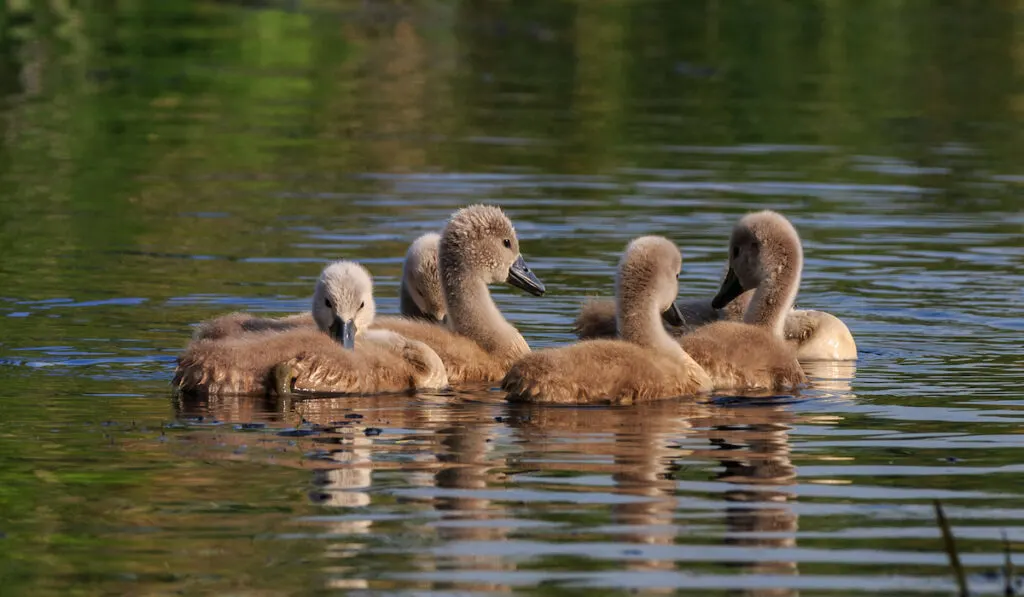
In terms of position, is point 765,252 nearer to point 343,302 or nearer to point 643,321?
point 643,321

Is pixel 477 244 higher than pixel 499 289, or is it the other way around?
pixel 477 244

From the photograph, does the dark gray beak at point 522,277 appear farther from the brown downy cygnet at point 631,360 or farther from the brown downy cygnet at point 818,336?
the brown downy cygnet at point 818,336

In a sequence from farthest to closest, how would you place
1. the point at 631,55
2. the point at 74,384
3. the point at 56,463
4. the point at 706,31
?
1. the point at 706,31
2. the point at 631,55
3. the point at 74,384
4. the point at 56,463

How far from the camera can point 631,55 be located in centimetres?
3228

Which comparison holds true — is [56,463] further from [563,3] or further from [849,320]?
[563,3]

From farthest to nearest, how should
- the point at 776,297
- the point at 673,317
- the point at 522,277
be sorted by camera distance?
1. the point at 522,277
2. the point at 776,297
3. the point at 673,317

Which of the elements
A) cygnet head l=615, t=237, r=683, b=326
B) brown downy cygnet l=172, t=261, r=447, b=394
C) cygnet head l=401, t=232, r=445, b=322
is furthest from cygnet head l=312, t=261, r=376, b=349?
cygnet head l=615, t=237, r=683, b=326

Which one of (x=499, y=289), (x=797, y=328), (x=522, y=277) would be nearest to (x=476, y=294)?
(x=522, y=277)

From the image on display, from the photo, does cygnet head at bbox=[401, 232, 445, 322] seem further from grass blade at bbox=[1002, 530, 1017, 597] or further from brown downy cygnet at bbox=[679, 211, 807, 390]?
grass blade at bbox=[1002, 530, 1017, 597]

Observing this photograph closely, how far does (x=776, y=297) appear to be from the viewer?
11266 millimetres

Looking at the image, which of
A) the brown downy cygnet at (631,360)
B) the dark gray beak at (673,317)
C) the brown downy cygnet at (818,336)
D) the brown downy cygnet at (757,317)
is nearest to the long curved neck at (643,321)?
the brown downy cygnet at (631,360)

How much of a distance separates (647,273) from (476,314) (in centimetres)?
120

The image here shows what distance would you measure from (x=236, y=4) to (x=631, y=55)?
966cm

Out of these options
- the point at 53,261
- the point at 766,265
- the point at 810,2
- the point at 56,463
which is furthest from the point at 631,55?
the point at 56,463
